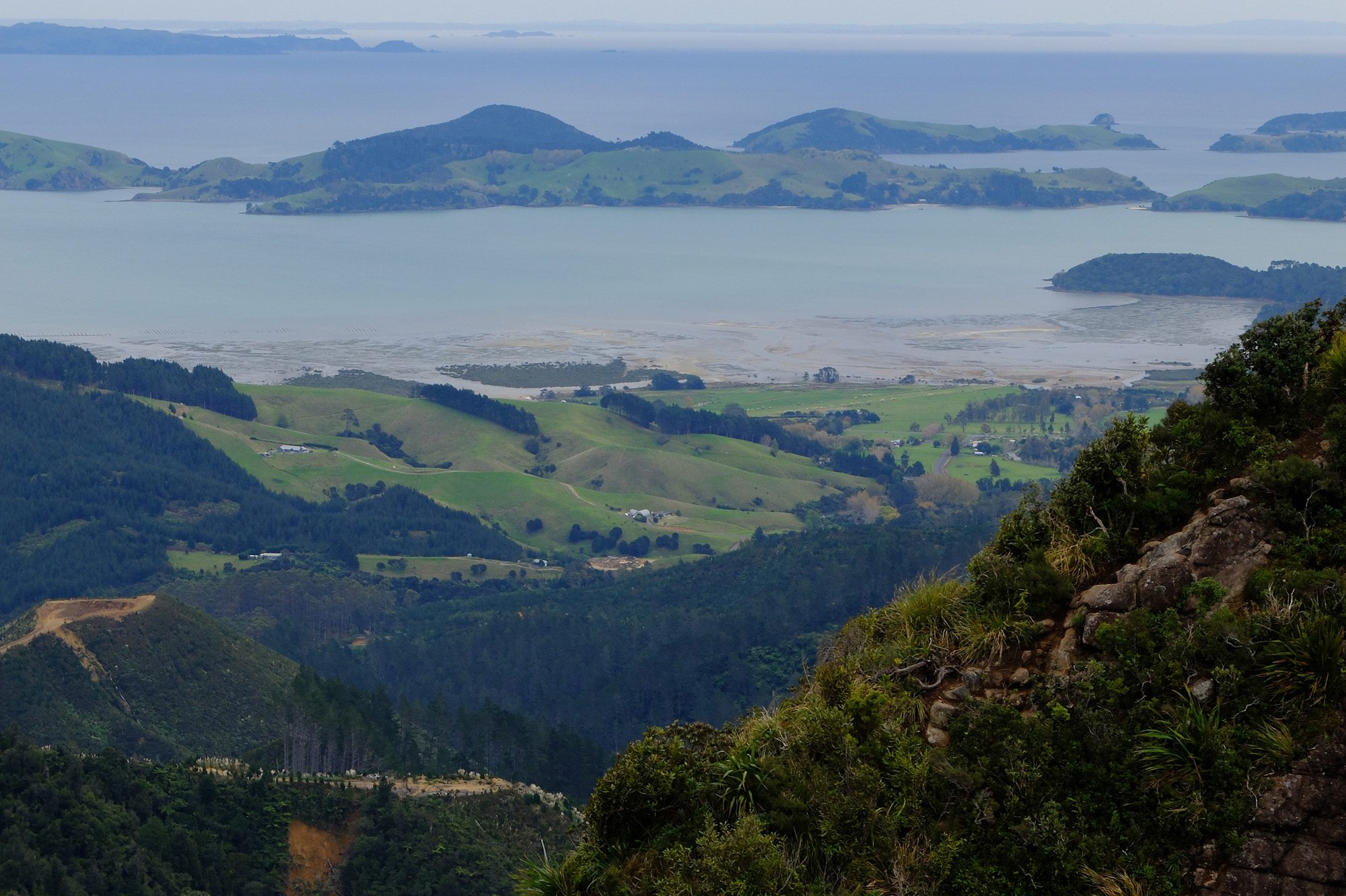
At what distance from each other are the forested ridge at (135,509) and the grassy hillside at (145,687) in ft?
149

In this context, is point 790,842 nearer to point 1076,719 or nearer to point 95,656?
point 1076,719

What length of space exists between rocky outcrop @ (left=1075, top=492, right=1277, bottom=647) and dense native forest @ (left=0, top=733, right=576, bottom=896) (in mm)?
32231

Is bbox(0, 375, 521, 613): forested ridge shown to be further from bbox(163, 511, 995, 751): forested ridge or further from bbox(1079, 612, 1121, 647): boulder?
bbox(1079, 612, 1121, 647): boulder

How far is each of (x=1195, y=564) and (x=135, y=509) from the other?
13400 centimetres

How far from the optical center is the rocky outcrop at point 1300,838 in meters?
10.7

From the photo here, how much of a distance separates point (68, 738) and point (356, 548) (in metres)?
65.2

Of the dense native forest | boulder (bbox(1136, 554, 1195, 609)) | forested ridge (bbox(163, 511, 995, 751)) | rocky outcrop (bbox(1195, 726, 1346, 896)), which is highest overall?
boulder (bbox(1136, 554, 1195, 609))

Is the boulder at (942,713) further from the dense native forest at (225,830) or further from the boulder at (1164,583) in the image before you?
the dense native forest at (225,830)

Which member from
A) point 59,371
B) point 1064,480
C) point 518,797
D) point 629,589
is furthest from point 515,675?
point 59,371

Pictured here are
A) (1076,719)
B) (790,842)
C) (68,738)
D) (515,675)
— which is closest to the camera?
(1076,719)

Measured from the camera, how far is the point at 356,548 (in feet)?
418

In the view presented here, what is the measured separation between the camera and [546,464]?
6132 inches

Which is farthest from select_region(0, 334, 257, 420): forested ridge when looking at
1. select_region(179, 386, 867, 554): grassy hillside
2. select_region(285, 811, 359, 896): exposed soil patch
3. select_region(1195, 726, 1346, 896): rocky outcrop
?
select_region(1195, 726, 1346, 896): rocky outcrop

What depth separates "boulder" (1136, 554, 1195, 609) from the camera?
12.6m
